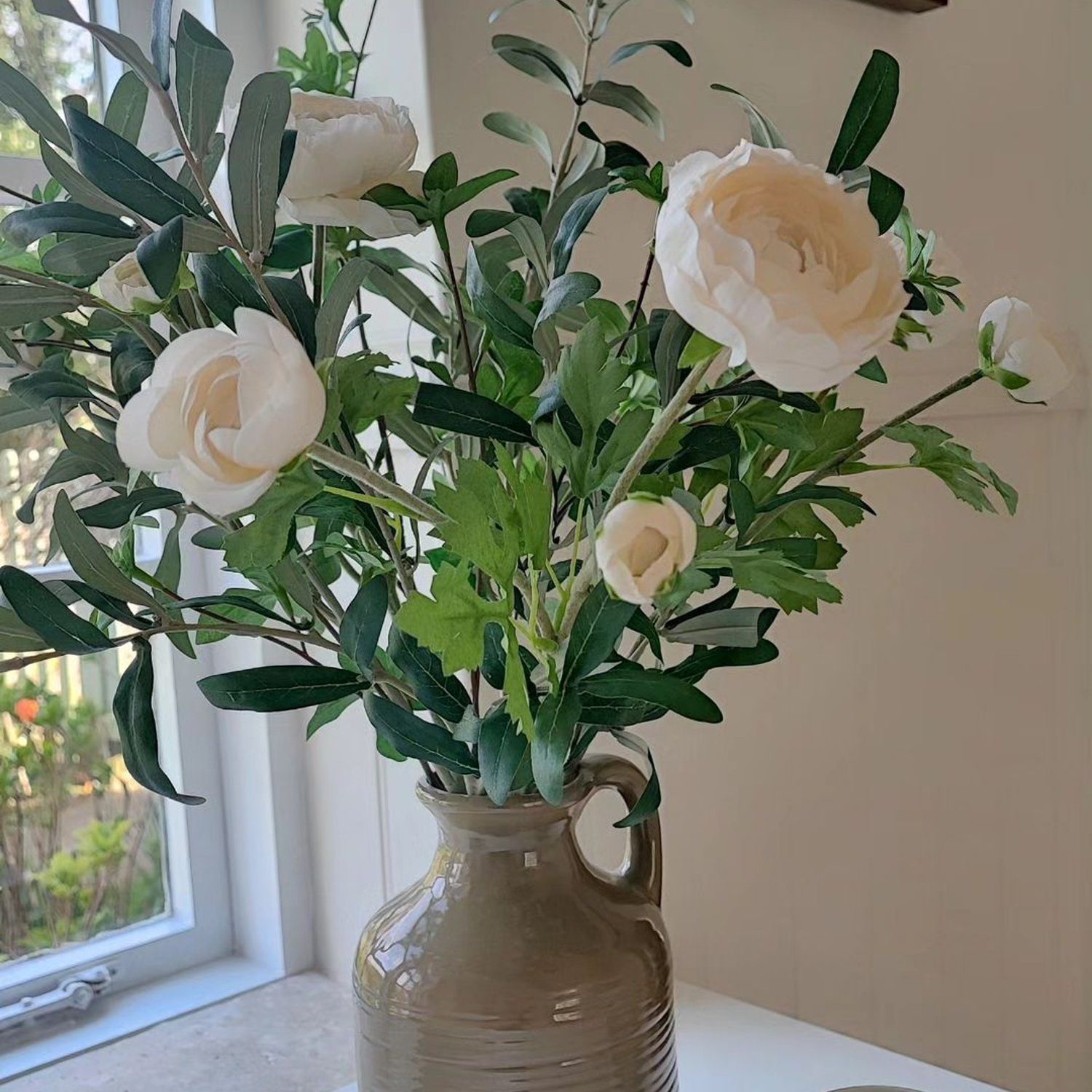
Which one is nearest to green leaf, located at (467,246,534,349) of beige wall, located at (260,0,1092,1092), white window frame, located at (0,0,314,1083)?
beige wall, located at (260,0,1092,1092)

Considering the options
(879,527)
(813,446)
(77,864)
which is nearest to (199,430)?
(813,446)

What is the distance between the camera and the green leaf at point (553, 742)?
0.58 m

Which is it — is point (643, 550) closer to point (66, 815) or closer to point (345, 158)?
point (345, 158)

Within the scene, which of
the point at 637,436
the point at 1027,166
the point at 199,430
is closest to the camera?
the point at 199,430

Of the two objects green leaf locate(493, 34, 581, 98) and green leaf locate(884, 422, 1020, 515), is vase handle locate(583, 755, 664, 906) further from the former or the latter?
green leaf locate(493, 34, 581, 98)

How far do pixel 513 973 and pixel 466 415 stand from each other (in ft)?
0.94

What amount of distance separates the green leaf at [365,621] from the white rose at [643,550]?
0.20 m

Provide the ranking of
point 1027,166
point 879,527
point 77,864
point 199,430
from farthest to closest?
1. point 1027,166
2. point 879,527
3. point 77,864
4. point 199,430

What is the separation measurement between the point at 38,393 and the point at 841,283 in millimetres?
409

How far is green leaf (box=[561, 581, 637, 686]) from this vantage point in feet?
1.89

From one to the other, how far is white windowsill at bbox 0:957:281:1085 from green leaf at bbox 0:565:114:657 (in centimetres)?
64

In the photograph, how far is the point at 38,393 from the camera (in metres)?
0.66

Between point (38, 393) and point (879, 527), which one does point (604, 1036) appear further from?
point (879, 527)

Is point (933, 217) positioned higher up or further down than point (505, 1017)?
higher up
